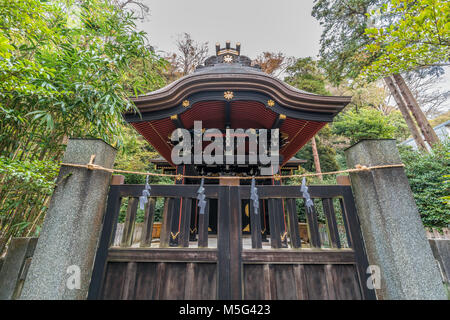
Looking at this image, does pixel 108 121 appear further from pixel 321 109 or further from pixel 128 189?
pixel 321 109

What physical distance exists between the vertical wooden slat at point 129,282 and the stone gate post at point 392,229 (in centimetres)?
238

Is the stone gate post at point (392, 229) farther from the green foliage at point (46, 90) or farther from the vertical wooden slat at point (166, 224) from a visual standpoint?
the green foliage at point (46, 90)

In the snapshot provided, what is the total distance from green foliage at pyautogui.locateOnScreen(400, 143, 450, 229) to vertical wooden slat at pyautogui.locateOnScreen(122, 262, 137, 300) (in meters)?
9.28

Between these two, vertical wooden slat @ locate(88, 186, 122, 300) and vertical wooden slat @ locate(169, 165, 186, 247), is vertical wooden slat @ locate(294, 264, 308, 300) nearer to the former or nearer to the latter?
vertical wooden slat @ locate(88, 186, 122, 300)

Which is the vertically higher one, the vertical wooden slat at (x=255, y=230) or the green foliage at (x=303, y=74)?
the green foliage at (x=303, y=74)

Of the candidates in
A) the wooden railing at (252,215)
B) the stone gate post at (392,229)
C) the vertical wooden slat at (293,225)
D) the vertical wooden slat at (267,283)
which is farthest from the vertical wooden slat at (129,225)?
the stone gate post at (392,229)

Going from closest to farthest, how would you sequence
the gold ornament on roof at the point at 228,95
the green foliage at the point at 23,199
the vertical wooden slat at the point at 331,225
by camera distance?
the vertical wooden slat at the point at 331,225, the green foliage at the point at 23,199, the gold ornament on roof at the point at 228,95

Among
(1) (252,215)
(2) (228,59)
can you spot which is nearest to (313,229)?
(1) (252,215)

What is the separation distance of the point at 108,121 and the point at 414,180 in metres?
10.7

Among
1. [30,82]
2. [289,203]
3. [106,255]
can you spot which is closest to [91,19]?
[30,82]

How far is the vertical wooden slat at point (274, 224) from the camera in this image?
1.97 metres

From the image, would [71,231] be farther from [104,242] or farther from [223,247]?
[223,247]

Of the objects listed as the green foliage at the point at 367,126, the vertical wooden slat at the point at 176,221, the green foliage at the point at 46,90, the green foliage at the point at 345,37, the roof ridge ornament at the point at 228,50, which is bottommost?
the vertical wooden slat at the point at 176,221

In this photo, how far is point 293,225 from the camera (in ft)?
6.66
